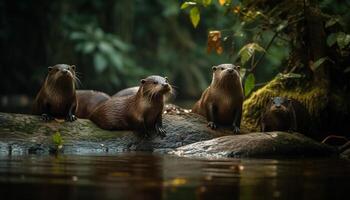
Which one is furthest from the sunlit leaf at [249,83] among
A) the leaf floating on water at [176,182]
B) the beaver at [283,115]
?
the leaf floating on water at [176,182]

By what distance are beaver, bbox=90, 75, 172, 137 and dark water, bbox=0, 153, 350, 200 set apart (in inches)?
56.0

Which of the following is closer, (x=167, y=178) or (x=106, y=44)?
(x=167, y=178)

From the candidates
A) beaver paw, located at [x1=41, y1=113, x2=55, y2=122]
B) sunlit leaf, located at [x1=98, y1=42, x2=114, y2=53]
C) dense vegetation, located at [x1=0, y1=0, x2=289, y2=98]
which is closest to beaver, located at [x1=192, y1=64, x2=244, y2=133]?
beaver paw, located at [x1=41, y1=113, x2=55, y2=122]

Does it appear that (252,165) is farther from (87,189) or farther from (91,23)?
(91,23)

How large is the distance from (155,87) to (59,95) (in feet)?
3.11

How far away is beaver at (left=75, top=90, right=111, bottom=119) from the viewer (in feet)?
30.7

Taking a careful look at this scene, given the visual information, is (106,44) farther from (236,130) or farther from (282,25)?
(236,130)

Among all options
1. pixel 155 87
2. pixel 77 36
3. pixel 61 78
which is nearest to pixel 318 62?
pixel 155 87

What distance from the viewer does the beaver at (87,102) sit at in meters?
9.37

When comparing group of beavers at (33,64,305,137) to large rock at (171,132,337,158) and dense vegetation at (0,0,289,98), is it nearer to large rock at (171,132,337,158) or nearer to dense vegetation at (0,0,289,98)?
large rock at (171,132,337,158)

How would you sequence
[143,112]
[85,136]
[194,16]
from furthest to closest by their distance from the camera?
[194,16]
[143,112]
[85,136]

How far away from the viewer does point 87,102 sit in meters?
9.47

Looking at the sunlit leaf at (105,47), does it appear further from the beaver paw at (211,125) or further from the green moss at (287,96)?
the beaver paw at (211,125)

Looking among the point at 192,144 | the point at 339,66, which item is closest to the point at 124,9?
the point at 339,66
